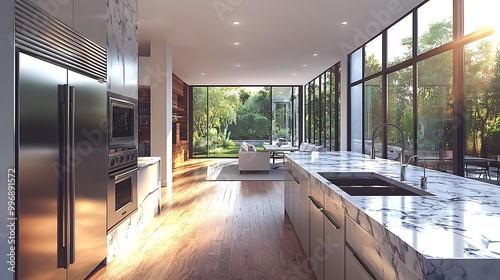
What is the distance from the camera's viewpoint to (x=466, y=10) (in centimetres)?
361

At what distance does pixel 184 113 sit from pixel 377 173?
10.8 meters

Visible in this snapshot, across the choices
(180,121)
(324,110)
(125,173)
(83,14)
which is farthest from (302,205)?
(180,121)

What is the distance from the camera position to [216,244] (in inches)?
137

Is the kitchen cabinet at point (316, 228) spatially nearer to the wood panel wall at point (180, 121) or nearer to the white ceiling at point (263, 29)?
the white ceiling at point (263, 29)

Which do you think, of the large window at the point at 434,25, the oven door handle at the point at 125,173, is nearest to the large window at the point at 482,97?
the large window at the point at 434,25

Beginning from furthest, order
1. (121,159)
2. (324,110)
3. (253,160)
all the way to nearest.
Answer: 1. (324,110)
2. (253,160)
3. (121,159)

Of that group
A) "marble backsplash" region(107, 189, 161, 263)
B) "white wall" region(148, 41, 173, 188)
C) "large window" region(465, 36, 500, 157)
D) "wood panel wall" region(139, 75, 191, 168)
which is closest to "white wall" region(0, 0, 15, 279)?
"marble backsplash" region(107, 189, 161, 263)

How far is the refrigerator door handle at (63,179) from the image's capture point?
6.79 ft

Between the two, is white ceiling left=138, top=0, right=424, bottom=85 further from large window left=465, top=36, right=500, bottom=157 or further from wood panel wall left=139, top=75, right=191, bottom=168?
large window left=465, top=36, right=500, bottom=157

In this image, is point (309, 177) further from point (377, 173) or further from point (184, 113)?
point (184, 113)

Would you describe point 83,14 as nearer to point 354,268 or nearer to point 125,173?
point 125,173

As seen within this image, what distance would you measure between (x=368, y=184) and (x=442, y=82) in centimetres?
226

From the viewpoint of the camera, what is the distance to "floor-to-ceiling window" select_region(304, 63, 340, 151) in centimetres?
895

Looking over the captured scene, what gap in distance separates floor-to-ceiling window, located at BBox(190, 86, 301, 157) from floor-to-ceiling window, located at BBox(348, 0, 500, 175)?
7.65 metres
